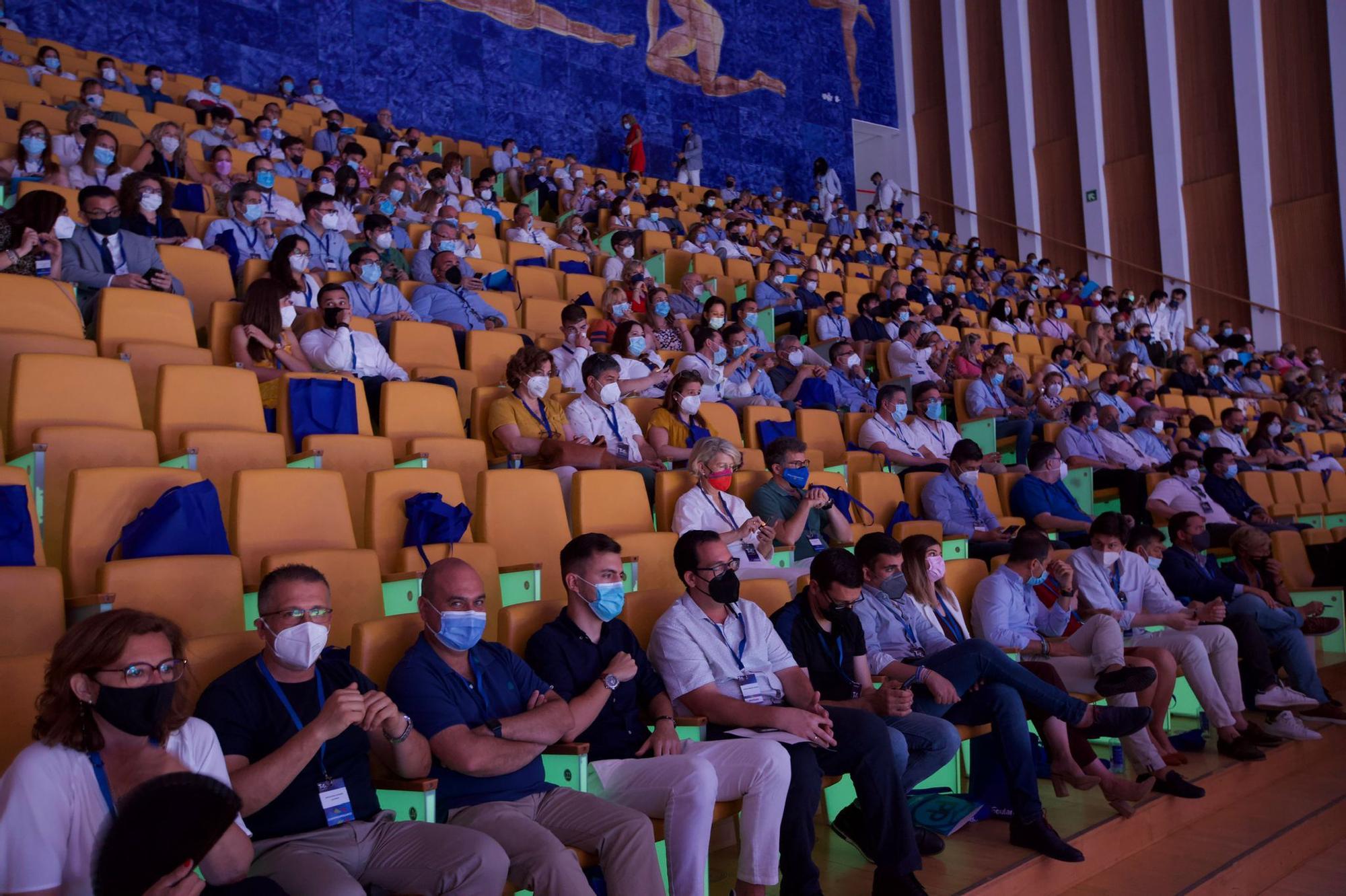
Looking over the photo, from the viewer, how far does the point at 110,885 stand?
48.6 inches

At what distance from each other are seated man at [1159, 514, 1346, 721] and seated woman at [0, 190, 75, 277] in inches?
184

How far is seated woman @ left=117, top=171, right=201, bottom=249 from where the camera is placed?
4.66 m

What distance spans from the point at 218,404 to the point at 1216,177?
11.8 m

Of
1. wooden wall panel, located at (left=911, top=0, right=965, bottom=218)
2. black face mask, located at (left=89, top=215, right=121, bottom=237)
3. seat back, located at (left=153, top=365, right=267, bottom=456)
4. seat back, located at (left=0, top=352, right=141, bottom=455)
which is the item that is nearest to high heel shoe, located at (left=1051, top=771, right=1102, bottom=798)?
seat back, located at (left=153, top=365, right=267, bottom=456)

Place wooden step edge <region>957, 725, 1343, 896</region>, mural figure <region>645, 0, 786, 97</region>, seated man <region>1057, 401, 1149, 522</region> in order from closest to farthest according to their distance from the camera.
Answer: wooden step edge <region>957, 725, 1343, 896</region> → seated man <region>1057, 401, 1149, 522</region> → mural figure <region>645, 0, 786, 97</region>

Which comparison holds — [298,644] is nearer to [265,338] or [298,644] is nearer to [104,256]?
[265,338]

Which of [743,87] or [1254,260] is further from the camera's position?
[743,87]

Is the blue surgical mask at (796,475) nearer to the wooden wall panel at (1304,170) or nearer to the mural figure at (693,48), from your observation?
the mural figure at (693,48)

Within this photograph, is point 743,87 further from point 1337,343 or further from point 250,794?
point 250,794

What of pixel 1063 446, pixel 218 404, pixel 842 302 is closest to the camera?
pixel 218 404

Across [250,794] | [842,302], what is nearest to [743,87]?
[842,302]

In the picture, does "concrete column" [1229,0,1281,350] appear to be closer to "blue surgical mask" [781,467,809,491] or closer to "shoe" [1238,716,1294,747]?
"shoe" [1238,716,1294,747]

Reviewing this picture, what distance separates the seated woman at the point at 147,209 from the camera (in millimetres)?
4664

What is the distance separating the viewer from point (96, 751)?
160 cm
